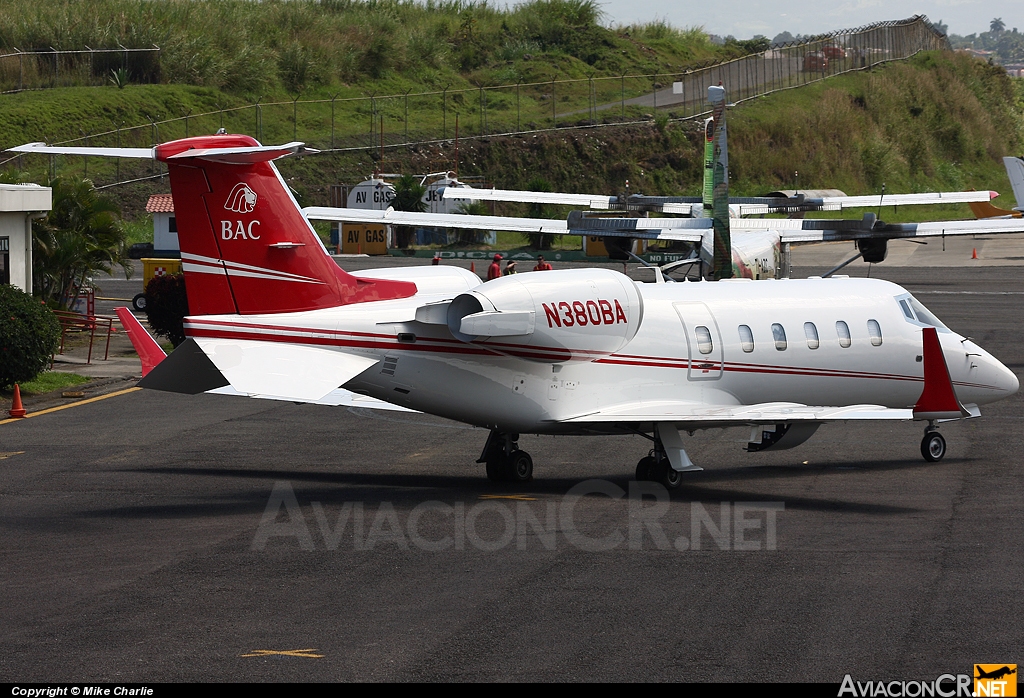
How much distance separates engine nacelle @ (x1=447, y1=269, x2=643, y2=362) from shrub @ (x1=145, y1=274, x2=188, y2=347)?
18070 millimetres

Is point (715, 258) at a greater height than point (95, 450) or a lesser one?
greater

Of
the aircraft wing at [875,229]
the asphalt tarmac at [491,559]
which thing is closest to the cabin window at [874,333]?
the asphalt tarmac at [491,559]

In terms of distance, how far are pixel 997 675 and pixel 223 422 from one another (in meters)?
16.3

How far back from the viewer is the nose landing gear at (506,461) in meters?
17.3

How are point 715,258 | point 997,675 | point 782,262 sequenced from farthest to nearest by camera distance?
point 782,262 → point 715,258 → point 997,675

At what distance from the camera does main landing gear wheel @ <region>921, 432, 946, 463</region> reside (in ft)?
62.4

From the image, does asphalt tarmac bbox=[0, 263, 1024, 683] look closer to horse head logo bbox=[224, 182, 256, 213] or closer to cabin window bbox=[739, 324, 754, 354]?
cabin window bbox=[739, 324, 754, 354]

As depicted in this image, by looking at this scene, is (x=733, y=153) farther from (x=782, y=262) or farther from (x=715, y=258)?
(x=715, y=258)

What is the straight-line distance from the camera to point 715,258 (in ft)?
106

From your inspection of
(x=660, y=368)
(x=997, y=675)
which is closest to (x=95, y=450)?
(x=660, y=368)

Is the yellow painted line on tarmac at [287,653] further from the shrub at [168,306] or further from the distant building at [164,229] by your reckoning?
the distant building at [164,229]

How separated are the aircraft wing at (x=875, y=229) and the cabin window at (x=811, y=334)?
68.9 feet

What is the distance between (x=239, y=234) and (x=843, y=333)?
9.19m

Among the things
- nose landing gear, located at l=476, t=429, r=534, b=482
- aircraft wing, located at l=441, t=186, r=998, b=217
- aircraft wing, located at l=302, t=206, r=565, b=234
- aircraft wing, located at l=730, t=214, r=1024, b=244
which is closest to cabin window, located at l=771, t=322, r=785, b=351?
nose landing gear, located at l=476, t=429, r=534, b=482
